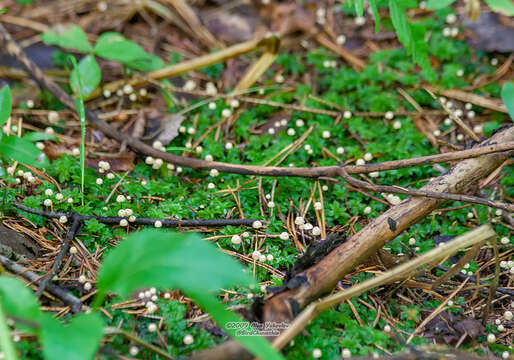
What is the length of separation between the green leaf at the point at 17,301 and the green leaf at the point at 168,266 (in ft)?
1.02

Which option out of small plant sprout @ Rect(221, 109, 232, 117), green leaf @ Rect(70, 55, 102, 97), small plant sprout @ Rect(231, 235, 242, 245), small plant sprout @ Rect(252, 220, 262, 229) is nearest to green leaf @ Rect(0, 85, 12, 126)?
green leaf @ Rect(70, 55, 102, 97)

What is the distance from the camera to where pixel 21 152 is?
2945mm

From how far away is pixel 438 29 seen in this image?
525cm

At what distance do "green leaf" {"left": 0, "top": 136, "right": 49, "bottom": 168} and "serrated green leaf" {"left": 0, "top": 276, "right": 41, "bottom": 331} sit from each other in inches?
42.3

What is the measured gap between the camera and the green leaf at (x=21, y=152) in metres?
2.94

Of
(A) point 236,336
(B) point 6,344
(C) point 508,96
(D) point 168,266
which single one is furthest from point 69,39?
(C) point 508,96

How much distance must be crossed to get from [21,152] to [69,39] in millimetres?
2076

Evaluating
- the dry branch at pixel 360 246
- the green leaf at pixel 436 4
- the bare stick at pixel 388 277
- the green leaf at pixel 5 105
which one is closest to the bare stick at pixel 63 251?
the green leaf at pixel 5 105

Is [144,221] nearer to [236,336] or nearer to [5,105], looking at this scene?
[5,105]

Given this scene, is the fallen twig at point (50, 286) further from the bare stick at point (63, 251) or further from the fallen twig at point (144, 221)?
the fallen twig at point (144, 221)

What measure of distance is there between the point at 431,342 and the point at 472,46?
3.62 m

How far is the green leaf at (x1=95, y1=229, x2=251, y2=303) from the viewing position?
6.05ft

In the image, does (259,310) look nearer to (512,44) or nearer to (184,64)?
(184,64)

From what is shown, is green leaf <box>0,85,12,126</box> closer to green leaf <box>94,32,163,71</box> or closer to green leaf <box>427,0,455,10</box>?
green leaf <box>94,32,163,71</box>
